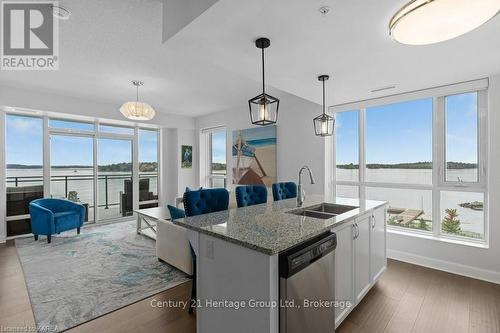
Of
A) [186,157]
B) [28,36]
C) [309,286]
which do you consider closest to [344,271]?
[309,286]

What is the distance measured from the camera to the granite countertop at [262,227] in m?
1.31

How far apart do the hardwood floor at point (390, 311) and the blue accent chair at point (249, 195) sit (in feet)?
3.70

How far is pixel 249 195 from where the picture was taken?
3.04 m

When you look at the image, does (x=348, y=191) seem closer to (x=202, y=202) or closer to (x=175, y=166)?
(x=202, y=202)

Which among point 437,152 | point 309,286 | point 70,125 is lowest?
point 309,286

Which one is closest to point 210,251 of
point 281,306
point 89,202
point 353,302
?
point 281,306

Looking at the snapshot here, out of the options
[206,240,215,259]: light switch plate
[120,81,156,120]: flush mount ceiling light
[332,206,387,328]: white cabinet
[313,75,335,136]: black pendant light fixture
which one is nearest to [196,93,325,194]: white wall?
[313,75,335,136]: black pendant light fixture

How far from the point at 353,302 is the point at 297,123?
316 centimetres

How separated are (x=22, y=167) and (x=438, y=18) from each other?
6.42 meters

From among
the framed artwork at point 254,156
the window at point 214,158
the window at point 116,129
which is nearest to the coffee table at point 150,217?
the framed artwork at point 254,156

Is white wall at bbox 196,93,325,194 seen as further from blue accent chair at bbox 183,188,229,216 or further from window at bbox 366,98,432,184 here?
blue accent chair at bbox 183,188,229,216

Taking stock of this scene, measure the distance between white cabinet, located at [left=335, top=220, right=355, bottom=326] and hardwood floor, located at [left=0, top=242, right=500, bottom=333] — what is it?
218 mm

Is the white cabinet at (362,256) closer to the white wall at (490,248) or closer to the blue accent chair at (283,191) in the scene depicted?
A: the blue accent chair at (283,191)

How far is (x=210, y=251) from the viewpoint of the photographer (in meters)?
1.55
